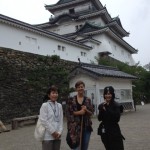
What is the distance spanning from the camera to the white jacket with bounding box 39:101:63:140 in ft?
16.0

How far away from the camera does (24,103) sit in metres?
19.1

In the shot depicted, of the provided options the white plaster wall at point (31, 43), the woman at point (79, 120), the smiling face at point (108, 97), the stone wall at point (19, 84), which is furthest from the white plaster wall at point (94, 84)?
the smiling face at point (108, 97)

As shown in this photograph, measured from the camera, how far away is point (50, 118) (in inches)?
195

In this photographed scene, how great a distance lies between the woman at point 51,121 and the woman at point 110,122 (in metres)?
0.70

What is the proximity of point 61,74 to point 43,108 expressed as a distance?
1388 centimetres

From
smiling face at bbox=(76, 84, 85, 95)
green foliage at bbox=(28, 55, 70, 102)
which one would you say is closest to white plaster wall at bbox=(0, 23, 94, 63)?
green foliage at bbox=(28, 55, 70, 102)

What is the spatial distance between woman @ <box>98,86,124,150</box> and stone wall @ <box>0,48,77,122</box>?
12805mm

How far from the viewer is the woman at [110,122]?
4.83 metres

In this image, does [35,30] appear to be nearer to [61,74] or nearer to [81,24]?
[61,74]

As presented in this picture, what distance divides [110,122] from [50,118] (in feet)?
3.11

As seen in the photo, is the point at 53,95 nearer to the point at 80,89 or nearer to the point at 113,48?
the point at 80,89

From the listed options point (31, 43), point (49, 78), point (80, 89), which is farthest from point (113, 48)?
point (80, 89)

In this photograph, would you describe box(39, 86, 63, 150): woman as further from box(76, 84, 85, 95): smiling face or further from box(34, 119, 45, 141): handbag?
box(76, 84, 85, 95): smiling face

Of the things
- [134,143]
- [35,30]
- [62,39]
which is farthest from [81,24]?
[134,143]
